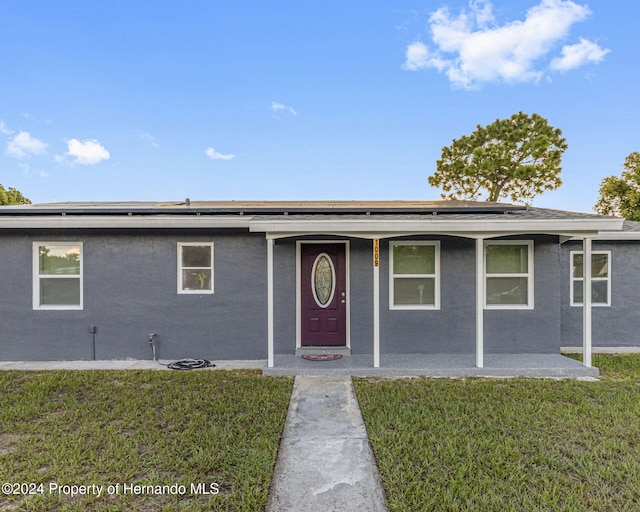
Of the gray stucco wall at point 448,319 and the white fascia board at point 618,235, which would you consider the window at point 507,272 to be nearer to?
the gray stucco wall at point 448,319

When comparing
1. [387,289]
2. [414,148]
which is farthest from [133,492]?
[414,148]

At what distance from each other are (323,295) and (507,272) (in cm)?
346

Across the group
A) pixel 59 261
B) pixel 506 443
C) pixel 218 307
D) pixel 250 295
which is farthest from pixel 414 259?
pixel 59 261

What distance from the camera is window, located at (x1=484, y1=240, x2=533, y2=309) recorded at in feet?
20.6

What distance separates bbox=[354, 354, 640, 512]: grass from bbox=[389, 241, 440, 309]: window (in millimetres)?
1650

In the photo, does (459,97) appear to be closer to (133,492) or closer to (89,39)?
(89,39)

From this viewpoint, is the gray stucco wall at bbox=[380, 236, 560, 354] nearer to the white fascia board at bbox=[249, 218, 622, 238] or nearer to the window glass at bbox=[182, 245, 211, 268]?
the white fascia board at bbox=[249, 218, 622, 238]

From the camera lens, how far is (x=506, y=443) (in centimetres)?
326

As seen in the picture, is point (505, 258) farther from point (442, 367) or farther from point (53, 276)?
point (53, 276)

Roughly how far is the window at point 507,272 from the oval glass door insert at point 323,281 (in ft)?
9.45

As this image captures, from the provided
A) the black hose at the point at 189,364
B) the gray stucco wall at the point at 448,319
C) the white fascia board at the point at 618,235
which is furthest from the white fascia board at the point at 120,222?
the white fascia board at the point at 618,235

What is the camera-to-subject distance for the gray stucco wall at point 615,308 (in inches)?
281

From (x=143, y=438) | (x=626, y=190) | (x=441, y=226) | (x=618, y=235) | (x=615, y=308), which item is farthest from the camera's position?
(x=626, y=190)

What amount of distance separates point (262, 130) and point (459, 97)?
9.35 metres
